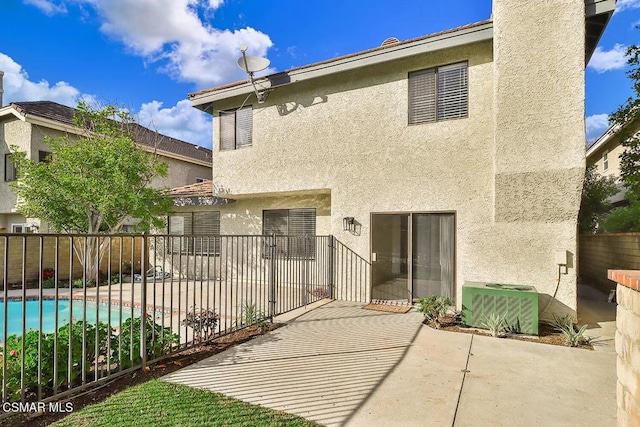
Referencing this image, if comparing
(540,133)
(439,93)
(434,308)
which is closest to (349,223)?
(434,308)

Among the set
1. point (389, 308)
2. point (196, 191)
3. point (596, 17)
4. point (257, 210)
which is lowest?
point (389, 308)

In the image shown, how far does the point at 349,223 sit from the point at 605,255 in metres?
8.88

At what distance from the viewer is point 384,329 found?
6773 millimetres

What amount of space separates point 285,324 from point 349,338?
1.62m

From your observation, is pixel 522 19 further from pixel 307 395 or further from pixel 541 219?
pixel 307 395

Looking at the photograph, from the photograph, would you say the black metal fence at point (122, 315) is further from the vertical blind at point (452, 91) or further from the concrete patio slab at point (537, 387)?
the vertical blind at point (452, 91)

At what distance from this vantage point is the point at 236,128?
11.6 m

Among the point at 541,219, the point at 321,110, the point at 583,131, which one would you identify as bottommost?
the point at 541,219

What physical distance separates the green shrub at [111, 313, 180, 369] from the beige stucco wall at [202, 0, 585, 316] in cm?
561

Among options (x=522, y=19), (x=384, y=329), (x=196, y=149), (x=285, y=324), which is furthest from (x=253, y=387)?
(x=196, y=149)

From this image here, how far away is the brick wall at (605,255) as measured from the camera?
8.98 metres

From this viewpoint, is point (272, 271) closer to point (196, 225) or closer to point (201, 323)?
point (201, 323)

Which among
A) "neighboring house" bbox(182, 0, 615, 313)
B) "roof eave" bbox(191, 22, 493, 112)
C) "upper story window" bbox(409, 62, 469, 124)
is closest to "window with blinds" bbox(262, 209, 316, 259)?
"neighboring house" bbox(182, 0, 615, 313)

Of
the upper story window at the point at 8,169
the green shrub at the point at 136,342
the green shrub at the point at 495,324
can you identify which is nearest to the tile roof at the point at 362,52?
the green shrub at the point at 495,324
